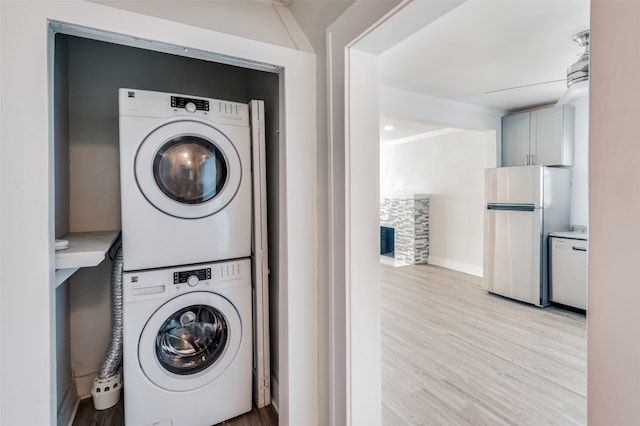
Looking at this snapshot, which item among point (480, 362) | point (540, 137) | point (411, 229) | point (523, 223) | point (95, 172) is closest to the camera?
point (95, 172)

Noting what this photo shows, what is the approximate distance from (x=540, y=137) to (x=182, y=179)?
14.0 ft

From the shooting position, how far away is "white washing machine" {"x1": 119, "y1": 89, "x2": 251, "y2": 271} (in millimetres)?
1520

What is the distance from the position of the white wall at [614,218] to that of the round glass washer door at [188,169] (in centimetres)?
153

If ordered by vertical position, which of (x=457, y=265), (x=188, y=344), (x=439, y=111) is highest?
(x=439, y=111)

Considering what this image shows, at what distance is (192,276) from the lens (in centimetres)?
164

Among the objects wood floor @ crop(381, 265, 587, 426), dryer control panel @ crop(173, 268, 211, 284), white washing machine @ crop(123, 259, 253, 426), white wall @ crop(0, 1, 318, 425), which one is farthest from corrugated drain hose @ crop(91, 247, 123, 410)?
wood floor @ crop(381, 265, 587, 426)

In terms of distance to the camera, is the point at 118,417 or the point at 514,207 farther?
the point at 514,207

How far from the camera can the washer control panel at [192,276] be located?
5.32 ft

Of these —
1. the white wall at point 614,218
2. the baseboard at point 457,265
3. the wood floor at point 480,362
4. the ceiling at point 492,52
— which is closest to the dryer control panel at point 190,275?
the wood floor at point 480,362

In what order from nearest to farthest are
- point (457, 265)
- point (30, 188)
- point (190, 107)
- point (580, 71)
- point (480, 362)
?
point (30, 188)
point (190, 107)
point (580, 71)
point (480, 362)
point (457, 265)

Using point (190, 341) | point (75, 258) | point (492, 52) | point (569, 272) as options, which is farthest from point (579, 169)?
point (75, 258)

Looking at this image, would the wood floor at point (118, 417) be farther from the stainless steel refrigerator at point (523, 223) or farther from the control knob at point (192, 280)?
the stainless steel refrigerator at point (523, 223)

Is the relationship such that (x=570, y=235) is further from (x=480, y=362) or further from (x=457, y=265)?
(x=480, y=362)

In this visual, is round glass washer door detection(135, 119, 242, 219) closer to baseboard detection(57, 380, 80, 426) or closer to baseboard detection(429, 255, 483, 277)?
baseboard detection(57, 380, 80, 426)
